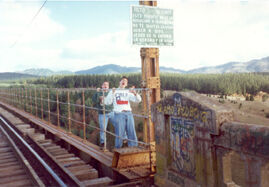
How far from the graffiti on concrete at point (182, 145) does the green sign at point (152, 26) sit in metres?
2.73

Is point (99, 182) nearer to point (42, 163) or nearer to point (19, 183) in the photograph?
point (19, 183)

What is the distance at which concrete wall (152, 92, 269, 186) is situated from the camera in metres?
2.71

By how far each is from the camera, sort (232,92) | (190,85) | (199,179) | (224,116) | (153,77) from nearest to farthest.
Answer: (224,116)
(199,179)
(153,77)
(232,92)
(190,85)

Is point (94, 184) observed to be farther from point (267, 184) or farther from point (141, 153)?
point (267, 184)

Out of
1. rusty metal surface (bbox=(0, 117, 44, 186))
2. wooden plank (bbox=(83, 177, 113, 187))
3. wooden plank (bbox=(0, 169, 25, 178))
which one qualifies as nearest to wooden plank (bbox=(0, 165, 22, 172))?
rusty metal surface (bbox=(0, 117, 44, 186))

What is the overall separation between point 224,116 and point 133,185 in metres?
1.96

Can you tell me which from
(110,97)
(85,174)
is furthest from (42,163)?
(110,97)

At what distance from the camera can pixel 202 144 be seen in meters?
3.39

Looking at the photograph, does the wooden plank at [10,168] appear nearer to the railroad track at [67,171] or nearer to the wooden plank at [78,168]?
the railroad track at [67,171]

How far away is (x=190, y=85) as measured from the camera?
44812mm

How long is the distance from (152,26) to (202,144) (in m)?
3.59

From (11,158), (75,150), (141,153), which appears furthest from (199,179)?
(11,158)

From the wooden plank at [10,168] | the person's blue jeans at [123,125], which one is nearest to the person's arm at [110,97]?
the person's blue jeans at [123,125]

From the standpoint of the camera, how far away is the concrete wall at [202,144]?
Result: 271cm
